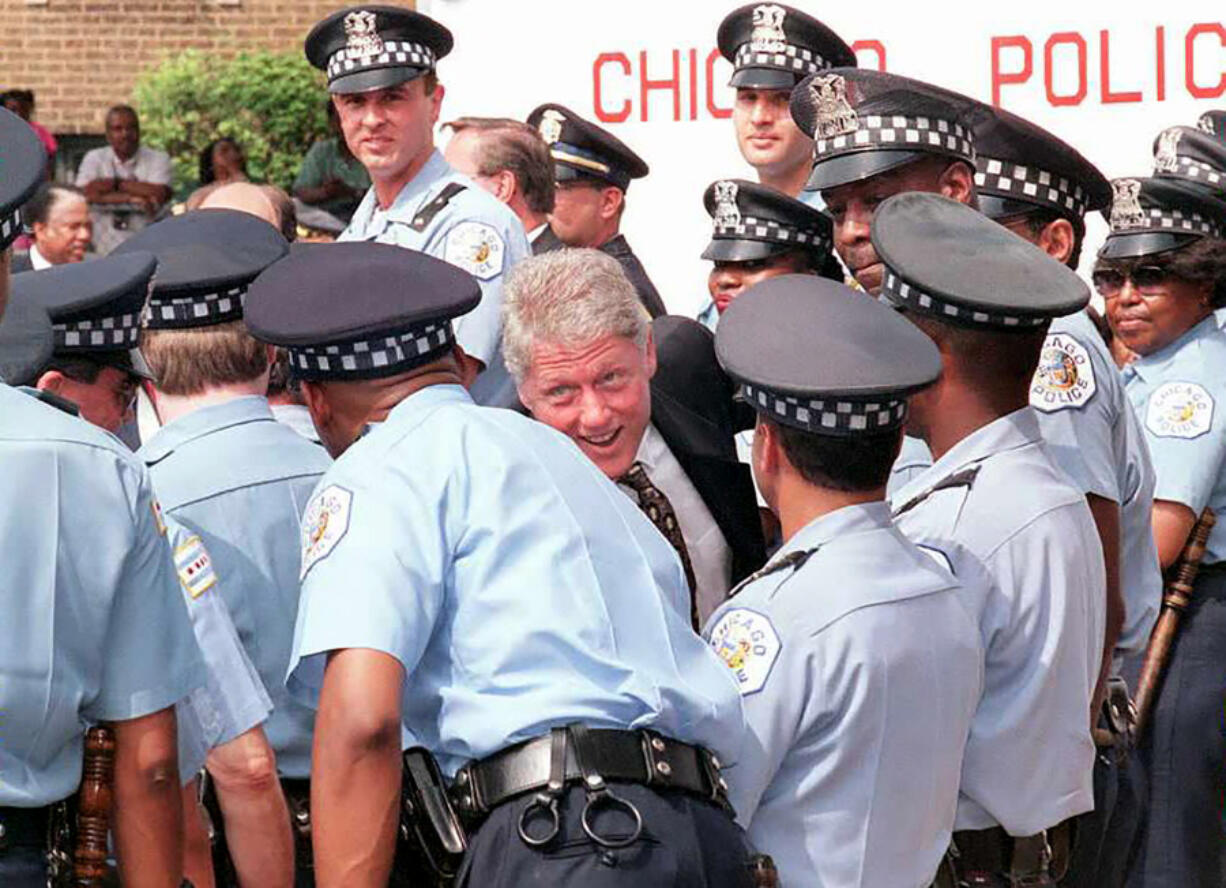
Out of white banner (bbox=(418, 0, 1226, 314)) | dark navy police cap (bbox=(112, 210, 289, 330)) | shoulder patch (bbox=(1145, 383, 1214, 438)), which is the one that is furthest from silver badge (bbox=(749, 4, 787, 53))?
dark navy police cap (bbox=(112, 210, 289, 330))

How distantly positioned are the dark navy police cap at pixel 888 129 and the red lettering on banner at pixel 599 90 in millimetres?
3104

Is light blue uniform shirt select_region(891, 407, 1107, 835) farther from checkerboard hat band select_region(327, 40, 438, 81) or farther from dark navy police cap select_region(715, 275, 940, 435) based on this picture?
checkerboard hat band select_region(327, 40, 438, 81)

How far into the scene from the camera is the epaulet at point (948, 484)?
4.40 metres

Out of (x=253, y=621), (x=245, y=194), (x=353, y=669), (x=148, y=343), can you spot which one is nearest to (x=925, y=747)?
(x=353, y=669)

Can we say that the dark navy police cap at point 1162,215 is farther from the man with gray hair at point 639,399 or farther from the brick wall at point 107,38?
the brick wall at point 107,38

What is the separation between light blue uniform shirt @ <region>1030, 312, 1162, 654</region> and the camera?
4941 millimetres

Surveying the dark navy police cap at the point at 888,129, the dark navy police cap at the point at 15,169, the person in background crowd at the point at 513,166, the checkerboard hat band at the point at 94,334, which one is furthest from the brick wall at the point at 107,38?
the dark navy police cap at the point at 15,169

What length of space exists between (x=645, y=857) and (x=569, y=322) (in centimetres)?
138

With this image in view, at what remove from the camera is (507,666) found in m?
3.55

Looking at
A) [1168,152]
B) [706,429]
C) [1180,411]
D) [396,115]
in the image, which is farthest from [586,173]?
[706,429]

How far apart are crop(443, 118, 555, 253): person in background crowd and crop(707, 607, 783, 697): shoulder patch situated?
120 inches

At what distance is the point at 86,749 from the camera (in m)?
3.51

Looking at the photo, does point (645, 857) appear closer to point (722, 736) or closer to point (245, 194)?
point (722, 736)

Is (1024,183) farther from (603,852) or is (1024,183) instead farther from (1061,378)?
(603,852)
